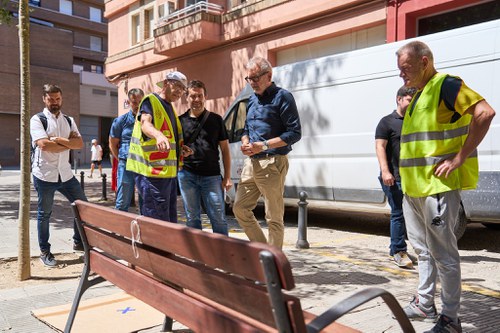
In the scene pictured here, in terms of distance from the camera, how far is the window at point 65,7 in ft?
165

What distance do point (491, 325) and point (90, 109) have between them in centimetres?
4661

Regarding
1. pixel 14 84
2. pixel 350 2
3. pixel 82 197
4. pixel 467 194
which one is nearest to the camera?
pixel 82 197

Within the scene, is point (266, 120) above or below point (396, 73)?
below

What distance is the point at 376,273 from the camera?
5.15 m

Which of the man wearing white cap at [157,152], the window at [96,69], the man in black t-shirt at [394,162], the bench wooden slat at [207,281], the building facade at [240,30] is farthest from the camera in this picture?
the window at [96,69]

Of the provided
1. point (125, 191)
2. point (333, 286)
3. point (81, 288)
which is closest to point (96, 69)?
point (125, 191)

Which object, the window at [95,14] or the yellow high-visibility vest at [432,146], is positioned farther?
the window at [95,14]

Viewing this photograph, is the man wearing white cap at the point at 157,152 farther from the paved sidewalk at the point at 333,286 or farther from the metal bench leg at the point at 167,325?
the metal bench leg at the point at 167,325

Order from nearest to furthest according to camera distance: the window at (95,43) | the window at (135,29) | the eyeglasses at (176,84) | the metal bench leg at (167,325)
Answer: the metal bench leg at (167,325)
the eyeglasses at (176,84)
the window at (135,29)
the window at (95,43)

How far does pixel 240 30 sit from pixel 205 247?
14.3 meters

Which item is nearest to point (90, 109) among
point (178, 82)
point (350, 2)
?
point (350, 2)

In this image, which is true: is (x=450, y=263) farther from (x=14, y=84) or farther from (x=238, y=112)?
(x=14, y=84)

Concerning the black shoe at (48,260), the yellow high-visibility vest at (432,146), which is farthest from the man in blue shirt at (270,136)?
the black shoe at (48,260)

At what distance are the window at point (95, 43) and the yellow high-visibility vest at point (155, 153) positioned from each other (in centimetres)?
5247
